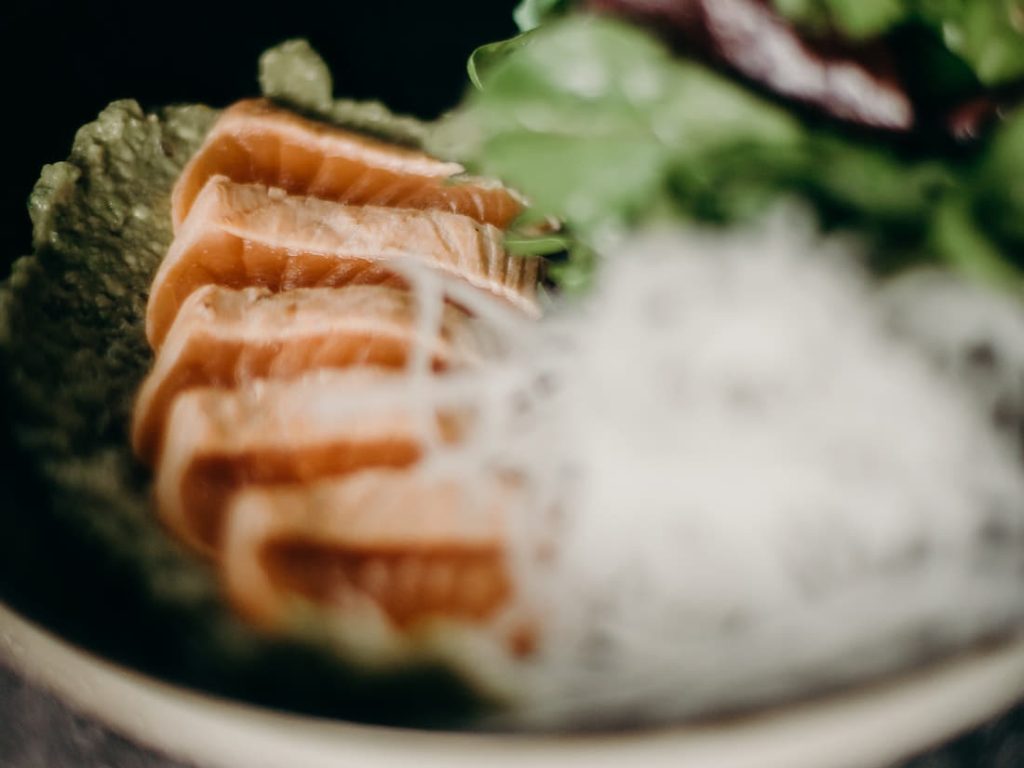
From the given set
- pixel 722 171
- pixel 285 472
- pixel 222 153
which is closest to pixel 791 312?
pixel 722 171

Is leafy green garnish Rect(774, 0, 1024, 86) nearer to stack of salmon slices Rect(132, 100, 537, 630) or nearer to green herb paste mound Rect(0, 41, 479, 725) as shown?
stack of salmon slices Rect(132, 100, 537, 630)

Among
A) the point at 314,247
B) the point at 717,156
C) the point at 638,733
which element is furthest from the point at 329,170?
the point at 638,733

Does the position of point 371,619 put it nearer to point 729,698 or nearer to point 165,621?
point 165,621

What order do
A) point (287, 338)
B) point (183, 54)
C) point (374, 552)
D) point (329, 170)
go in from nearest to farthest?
point (374, 552), point (287, 338), point (329, 170), point (183, 54)

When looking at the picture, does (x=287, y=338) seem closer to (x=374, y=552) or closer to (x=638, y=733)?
(x=374, y=552)

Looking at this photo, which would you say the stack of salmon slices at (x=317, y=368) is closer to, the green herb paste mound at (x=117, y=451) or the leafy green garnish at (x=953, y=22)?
the green herb paste mound at (x=117, y=451)
